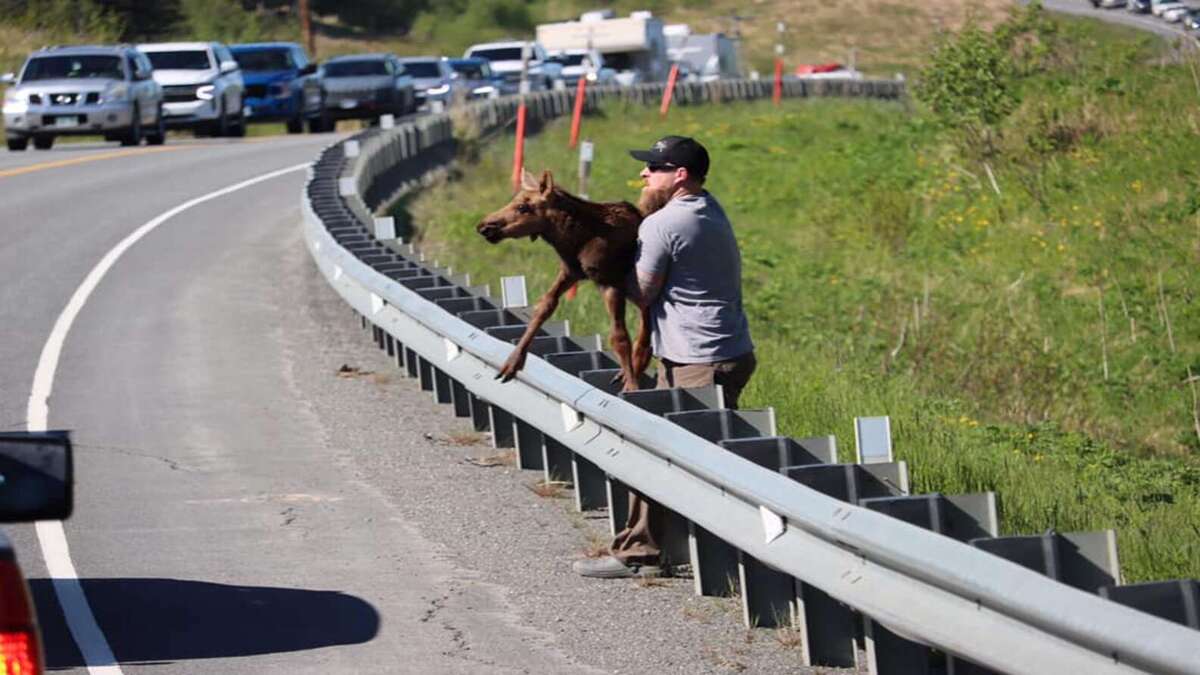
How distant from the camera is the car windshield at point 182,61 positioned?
4206 centimetres

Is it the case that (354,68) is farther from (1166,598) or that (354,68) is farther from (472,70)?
(1166,598)

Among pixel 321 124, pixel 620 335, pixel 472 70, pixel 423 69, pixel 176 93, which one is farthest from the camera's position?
pixel 472 70

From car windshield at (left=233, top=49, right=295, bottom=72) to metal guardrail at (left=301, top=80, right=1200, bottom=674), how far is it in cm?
3310

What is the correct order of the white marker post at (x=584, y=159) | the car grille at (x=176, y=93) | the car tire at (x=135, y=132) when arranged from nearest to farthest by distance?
the white marker post at (x=584, y=159) → the car tire at (x=135, y=132) → the car grille at (x=176, y=93)

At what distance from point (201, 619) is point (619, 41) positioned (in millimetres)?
57200

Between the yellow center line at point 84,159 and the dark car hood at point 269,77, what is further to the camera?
the dark car hood at point 269,77

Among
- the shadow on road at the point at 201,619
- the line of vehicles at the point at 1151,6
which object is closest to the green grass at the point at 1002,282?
the shadow on road at the point at 201,619

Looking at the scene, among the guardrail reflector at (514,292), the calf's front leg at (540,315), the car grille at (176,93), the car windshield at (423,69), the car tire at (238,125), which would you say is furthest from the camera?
the car windshield at (423,69)

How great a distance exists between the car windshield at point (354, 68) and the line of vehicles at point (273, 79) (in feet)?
0.07

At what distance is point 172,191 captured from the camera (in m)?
28.9

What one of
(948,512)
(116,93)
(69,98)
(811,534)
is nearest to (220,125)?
(116,93)

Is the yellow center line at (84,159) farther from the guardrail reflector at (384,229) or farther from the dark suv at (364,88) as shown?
the guardrail reflector at (384,229)

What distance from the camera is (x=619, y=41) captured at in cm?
6512

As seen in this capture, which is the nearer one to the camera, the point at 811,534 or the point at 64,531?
the point at 811,534
